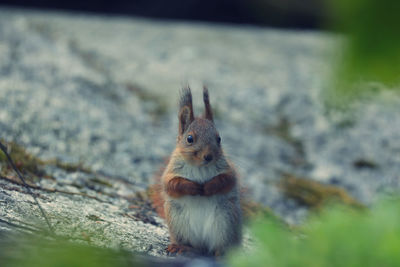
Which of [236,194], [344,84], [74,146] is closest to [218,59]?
[74,146]

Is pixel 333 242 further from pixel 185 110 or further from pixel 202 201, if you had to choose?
pixel 185 110

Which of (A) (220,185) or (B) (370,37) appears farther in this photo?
(A) (220,185)

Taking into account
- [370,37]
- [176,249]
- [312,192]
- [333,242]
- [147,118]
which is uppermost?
[370,37]

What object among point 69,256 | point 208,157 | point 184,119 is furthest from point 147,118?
point 69,256

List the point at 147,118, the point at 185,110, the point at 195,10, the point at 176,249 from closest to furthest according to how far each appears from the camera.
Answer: the point at 176,249 → the point at 185,110 → the point at 147,118 → the point at 195,10

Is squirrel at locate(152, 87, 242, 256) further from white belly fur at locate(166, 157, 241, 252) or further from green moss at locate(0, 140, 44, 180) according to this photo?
green moss at locate(0, 140, 44, 180)

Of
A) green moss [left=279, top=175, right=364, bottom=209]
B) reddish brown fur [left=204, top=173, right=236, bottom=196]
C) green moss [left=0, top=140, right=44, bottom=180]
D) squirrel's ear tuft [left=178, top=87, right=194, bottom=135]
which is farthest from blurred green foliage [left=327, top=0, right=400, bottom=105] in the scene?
green moss [left=279, top=175, right=364, bottom=209]
